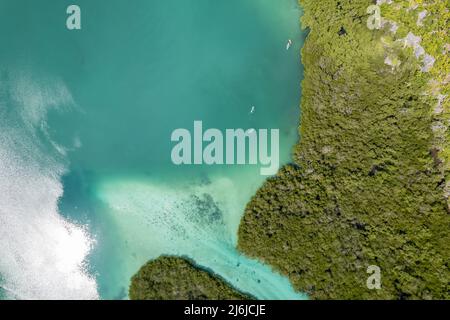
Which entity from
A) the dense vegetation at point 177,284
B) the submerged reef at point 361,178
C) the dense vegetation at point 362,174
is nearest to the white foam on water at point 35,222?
the dense vegetation at point 177,284

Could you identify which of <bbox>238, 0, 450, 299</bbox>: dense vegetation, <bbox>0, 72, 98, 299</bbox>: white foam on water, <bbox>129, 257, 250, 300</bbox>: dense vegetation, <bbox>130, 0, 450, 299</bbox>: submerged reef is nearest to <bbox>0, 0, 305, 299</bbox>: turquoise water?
<bbox>0, 72, 98, 299</bbox>: white foam on water

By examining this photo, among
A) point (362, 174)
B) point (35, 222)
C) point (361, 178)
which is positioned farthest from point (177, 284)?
point (362, 174)

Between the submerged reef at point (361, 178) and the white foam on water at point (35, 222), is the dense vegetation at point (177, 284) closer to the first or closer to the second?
the submerged reef at point (361, 178)

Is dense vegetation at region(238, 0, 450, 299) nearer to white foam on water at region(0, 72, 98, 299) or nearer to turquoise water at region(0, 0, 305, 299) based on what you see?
turquoise water at region(0, 0, 305, 299)

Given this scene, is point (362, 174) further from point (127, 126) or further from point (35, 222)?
point (35, 222)
